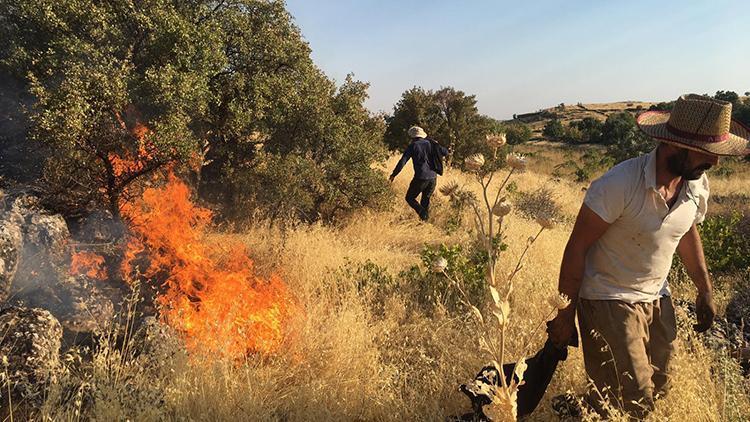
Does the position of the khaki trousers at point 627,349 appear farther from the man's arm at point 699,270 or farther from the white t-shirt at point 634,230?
the man's arm at point 699,270

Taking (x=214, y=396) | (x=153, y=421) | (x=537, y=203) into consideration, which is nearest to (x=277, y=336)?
(x=214, y=396)

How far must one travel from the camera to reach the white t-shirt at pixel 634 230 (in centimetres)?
254

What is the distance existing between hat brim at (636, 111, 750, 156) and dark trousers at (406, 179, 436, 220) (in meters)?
6.22

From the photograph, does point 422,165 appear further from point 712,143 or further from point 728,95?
point 728,95

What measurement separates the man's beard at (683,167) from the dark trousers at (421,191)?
6477 mm

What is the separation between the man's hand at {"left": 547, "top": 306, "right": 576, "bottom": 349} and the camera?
271 cm

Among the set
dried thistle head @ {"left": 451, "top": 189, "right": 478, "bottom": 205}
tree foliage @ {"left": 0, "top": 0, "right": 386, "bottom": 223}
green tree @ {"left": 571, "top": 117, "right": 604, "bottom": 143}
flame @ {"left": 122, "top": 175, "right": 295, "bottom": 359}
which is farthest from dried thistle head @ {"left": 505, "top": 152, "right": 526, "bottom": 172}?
green tree @ {"left": 571, "top": 117, "right": 604, "bottom": 143}

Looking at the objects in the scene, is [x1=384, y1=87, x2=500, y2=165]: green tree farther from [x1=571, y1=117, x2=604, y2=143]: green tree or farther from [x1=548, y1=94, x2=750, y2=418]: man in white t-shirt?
[x1=571, y1=117, x2=604, y2=143]: green tree

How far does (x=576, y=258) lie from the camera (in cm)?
262

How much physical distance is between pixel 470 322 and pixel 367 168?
16.0 ft

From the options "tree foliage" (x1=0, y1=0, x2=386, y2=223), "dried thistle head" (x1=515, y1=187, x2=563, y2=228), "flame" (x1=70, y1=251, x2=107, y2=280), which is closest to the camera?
"flame" (x1=70, y1=251, x2=107, y2=280)

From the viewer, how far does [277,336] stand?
436cm

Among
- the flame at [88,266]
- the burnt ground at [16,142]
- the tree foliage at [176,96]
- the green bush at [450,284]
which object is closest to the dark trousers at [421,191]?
the tree foliage at [176,96]

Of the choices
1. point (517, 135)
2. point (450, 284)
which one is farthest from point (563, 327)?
point (517, 135)
